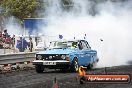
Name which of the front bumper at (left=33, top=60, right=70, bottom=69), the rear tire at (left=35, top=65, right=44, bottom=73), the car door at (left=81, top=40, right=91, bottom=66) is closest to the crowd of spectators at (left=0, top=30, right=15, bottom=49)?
the car door at (left=81, top=40, right=91, bottom=66)

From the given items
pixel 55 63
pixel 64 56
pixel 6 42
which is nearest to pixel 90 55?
pixel 64 56

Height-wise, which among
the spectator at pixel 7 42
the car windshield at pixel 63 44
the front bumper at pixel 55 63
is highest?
the spectator at pixel 7 42

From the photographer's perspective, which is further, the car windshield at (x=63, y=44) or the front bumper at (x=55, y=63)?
the car windshield at (x=63, y=44)

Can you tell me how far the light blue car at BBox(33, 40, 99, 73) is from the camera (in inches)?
723

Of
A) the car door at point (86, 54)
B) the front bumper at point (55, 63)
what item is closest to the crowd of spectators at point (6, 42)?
the car door at point (86, 54)

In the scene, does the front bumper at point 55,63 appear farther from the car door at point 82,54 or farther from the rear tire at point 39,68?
the car door at point 82,54

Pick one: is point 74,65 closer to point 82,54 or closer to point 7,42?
point 82,54

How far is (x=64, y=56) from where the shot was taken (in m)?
18.4

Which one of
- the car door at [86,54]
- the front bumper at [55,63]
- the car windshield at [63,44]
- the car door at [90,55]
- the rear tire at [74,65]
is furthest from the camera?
the car door at [90,55]

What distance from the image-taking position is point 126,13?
31.9 m

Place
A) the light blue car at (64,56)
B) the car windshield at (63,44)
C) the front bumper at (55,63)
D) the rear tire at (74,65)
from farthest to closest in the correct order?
the car windshield at (63,44), the rear tire at (74,65), the light blue car at (64,56), the front bumper at (55,63)

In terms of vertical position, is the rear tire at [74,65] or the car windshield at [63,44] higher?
the car windshield at [63,44]

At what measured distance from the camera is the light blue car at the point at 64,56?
18.4 metres

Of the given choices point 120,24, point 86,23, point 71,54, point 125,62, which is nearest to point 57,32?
point 86,23
